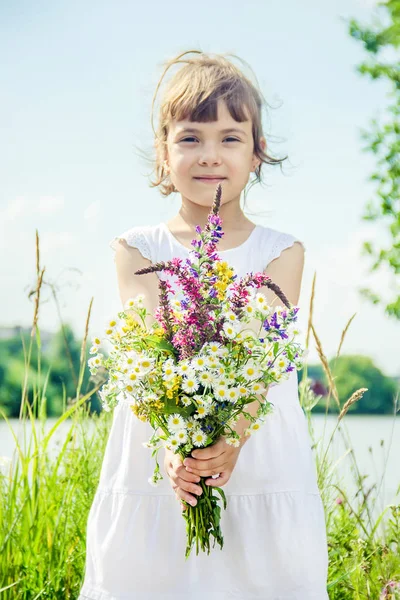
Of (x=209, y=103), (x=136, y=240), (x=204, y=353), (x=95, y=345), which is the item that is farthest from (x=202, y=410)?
(x=209, y=103)

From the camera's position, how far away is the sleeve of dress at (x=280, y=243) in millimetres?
2771

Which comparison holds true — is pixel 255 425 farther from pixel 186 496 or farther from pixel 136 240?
pixel 136 240

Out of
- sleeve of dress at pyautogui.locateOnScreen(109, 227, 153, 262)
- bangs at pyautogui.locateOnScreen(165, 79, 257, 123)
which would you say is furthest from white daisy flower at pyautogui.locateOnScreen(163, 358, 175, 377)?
bangs at pyautogui.locateOnScreen(165, 79, 257, 123)

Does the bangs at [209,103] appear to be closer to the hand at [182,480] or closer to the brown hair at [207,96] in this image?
the brown hair at [207,96]

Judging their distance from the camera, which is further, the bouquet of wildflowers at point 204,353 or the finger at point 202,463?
the finger at point 202,463

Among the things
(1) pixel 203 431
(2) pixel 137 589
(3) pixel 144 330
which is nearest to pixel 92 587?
(2) pixel 137 589

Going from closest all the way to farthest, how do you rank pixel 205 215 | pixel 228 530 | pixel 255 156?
pixel 228 530 → pixel 205 215 → pixel 255 156

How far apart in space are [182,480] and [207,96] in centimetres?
148

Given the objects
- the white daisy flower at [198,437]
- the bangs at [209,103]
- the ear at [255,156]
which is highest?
the bangs at [209,103]

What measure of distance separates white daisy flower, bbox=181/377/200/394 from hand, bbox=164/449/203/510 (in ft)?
1.06

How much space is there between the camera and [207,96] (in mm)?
2723

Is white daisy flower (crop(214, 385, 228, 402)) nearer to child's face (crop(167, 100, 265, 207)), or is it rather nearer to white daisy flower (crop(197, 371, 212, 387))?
white daisy flower (crop(197, 371, 212, 387))

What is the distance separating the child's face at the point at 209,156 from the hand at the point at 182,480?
1041 mm

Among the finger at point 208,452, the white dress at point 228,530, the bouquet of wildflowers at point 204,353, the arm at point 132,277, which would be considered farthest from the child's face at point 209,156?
the finger at point 208,452
